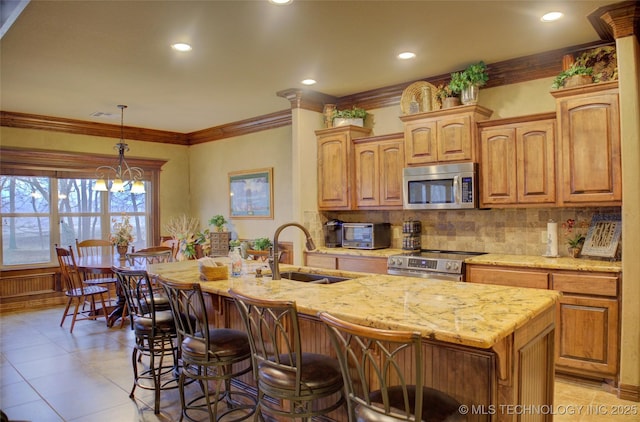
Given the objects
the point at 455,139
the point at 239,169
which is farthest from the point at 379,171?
the point at 239,169

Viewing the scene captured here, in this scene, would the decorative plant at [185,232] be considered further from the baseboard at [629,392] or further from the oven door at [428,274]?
the baseboard at [629,392]

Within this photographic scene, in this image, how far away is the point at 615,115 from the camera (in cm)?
331

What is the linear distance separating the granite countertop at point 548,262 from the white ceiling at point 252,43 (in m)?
1.84

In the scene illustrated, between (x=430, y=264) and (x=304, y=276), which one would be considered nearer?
(x=304, y=276)

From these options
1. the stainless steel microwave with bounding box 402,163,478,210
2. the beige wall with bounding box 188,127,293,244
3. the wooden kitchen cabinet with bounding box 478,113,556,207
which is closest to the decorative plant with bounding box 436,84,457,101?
the wooden kitchen cabinet with bounding box 478,113,556,207

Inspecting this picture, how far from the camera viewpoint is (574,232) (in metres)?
3.86

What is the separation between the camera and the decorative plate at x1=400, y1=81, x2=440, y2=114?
4430mm

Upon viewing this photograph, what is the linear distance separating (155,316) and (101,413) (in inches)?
30.3

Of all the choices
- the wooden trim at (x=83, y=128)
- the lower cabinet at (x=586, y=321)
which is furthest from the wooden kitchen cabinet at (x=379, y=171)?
the wooden trim at (x=83, y=128)

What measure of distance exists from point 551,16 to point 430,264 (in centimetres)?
221

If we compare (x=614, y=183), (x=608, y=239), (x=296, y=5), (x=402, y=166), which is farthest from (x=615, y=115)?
(x=296, y=5)

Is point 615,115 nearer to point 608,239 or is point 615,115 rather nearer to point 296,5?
point 608,239

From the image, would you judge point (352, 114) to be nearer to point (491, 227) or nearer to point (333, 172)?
point (333, 172)

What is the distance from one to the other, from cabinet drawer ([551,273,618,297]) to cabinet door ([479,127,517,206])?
82cm
